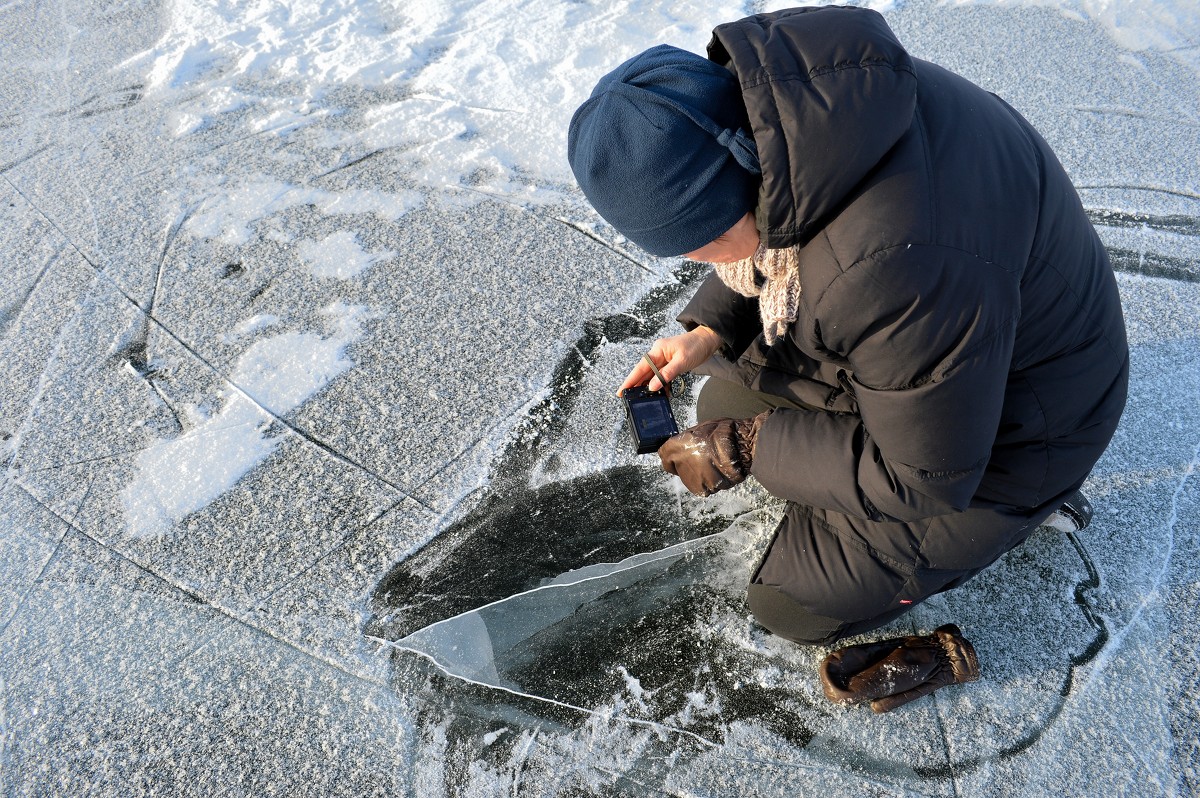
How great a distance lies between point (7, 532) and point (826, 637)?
6.94 ft

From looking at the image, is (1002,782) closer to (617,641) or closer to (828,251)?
(617,641)

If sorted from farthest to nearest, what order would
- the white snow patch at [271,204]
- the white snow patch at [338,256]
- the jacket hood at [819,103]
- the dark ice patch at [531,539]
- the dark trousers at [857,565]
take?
the white snow patch at [271,204] → the white snow patch at [338,256] → the dark ice patch at [531,539] → the dark trousers at [857,565] → the jacket hood at [819,103]

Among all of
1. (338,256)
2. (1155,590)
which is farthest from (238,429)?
(1155,590)

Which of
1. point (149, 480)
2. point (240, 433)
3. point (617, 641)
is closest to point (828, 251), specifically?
point (617, 641)

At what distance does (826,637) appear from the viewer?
1.75 metres

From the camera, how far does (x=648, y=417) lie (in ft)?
6.91

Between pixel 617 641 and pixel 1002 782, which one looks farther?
pixel 617 641

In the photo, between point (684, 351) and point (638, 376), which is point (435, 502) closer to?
point (638, 376)

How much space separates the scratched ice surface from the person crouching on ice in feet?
1.27

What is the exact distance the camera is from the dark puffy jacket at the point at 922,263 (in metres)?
1.08

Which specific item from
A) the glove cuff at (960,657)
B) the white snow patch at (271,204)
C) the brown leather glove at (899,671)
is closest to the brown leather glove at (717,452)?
the brown leather glove at (899,671)

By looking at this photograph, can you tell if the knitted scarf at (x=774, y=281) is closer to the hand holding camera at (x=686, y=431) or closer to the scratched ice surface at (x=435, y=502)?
the hand holding camera at (x=686, y=431)

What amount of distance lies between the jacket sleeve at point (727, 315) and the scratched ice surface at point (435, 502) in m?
0.41

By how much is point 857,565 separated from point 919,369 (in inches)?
23.6
